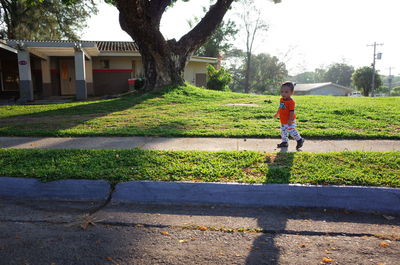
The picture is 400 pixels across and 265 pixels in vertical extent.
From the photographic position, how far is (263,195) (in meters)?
3.66

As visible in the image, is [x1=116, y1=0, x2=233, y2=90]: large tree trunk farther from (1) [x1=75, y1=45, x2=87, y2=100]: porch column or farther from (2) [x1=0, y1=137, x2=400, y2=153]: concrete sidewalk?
(2) [x1=0, y1=137, x2=400, y2=153]: concrete sidewalk

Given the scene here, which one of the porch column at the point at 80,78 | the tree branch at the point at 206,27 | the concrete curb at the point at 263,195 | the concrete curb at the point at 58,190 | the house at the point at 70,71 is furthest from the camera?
the house at the point at 70,71

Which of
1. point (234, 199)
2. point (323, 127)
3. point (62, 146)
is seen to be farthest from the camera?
point (323, 127)

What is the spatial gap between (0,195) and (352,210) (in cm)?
418

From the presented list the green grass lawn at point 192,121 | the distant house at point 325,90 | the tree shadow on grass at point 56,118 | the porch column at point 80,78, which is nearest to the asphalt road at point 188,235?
the green grass lawn at point 192,121

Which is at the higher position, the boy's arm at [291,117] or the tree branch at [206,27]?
the tree branch at [206,27]

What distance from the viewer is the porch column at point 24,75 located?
16.6 meters

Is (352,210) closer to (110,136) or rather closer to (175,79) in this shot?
(110,136)

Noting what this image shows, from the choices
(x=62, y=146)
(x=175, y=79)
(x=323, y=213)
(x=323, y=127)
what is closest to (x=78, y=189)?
(x=62, y=146)

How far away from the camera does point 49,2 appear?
2630cm

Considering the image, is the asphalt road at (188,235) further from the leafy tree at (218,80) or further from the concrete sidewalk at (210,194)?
the leafy tree at (218,80)

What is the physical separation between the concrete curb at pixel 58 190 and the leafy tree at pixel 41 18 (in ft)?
83.9

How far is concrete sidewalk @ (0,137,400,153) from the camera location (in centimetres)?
562

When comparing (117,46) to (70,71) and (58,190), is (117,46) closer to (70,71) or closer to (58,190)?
(70,71)
